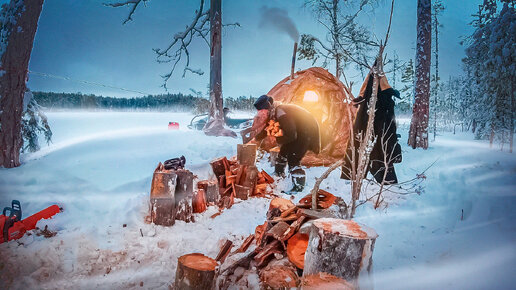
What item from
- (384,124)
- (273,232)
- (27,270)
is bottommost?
(27,270)

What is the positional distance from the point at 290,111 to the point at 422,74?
4747mm

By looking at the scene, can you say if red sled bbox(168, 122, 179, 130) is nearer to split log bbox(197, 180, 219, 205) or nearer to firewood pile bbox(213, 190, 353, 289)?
split log bbox(197, 180, 219, 205)

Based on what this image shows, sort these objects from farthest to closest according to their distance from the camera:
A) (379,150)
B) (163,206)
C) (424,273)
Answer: (379,150) → (163,206) → (424,273)

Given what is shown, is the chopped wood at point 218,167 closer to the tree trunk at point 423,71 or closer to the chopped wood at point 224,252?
the chopped wood at point 224,252

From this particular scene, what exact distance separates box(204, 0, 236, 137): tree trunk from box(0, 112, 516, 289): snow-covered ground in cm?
263

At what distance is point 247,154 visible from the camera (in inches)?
198

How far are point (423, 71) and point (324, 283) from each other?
7.74m

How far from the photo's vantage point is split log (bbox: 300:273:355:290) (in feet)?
5.42

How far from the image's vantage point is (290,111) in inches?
211

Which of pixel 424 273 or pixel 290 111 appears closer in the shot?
→ pixel 424 273

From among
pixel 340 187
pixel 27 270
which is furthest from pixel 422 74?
pixel 27 270

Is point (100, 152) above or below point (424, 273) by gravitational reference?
above

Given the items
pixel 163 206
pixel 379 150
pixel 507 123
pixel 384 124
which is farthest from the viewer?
pixel 507 123

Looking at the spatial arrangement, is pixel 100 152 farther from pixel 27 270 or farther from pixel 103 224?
pixel 27 270
